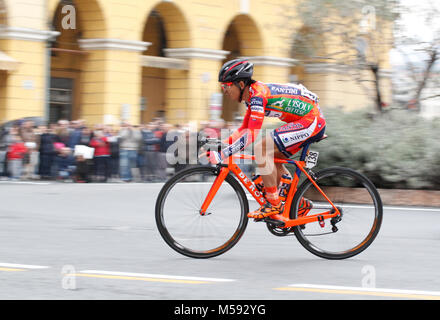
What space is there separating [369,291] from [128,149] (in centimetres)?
1535

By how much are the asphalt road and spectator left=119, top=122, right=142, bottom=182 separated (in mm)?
9018

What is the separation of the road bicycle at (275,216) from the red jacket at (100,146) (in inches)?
513

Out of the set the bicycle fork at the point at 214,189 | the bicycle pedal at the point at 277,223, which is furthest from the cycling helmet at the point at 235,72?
the bicycle pedal at the point at 277,223

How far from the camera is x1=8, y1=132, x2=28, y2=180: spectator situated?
19781 millimetres

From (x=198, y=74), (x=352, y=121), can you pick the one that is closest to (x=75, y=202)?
(x=352, y=121)

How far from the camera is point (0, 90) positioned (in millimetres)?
25000

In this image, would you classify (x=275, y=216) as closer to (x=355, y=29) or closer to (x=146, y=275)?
(x=146, y=275)

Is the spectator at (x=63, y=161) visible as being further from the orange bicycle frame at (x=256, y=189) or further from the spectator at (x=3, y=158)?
the orange bicycle frame at (x=256, y=189)

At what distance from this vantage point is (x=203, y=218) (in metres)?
7.83

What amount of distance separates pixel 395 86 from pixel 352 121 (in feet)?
12.8

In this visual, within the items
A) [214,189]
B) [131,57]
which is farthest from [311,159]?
[131,57]

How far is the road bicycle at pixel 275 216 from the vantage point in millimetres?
7719

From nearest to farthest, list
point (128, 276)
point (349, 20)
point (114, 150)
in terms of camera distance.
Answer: point (128, 276), point (349, 20), point (114, 150)

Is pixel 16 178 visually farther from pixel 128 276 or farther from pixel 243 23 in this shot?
pixel 243 23
